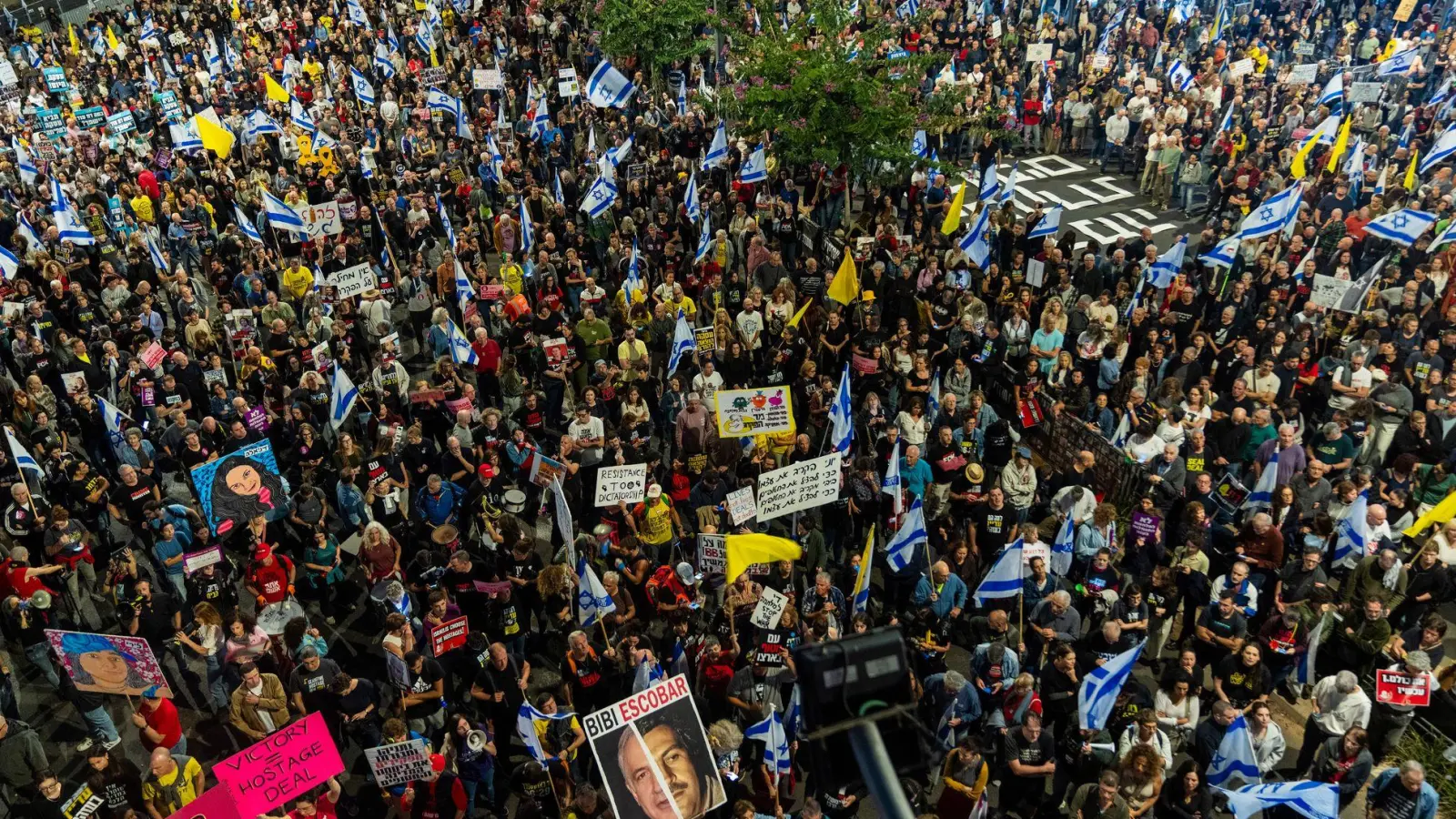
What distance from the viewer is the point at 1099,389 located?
14828 millimetres

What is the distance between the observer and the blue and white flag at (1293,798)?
8445mm

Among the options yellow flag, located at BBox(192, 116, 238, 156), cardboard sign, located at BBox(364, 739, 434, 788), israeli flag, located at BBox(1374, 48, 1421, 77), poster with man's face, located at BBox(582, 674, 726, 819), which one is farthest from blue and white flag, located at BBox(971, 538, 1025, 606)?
yellow flag, located at BBox(192, 116, 238, 156)

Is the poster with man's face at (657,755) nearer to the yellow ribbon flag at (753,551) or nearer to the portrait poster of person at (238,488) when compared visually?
the yellow ribbon flag at (753,551)

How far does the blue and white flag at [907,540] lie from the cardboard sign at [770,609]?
1.65m

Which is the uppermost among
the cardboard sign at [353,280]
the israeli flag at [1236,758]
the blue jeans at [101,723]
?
the cardboard sign at [353,280]

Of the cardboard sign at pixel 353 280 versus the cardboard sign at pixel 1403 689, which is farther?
the cardboard sign at pixel 353 280

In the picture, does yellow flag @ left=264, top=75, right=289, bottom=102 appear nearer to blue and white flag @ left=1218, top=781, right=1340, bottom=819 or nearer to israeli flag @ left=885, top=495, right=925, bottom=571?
israeli flag @ left=885, top=495, right=925, bottom=571

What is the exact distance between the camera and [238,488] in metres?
12.5

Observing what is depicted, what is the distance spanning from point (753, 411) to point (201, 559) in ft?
21.3

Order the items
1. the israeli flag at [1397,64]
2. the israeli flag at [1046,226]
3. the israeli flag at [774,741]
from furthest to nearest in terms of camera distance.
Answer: the israeli flag at [1397,64] < the israeli flag at [1046,226] < the israeli flag at [774,741]

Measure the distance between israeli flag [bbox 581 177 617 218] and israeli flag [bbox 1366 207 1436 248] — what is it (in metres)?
12.6

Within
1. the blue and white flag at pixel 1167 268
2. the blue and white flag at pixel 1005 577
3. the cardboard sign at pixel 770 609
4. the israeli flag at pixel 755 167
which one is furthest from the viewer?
the israeli flag at pixel 755 167

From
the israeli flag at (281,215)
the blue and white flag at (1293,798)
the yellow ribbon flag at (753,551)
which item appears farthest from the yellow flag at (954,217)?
the blue and white flag at (1293,798)

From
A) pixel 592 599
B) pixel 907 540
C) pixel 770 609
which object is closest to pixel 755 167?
pixel 907 540
